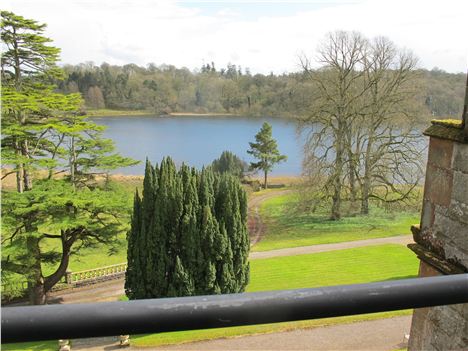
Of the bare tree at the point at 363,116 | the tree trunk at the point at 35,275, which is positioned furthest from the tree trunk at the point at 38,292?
the bare tree at the point at 363,116

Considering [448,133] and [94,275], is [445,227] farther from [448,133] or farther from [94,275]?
[94,275]

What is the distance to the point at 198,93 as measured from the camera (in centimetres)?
5925

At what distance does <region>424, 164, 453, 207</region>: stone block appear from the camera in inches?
103

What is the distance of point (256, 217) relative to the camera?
25016 mm

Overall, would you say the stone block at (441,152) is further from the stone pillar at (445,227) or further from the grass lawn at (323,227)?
the grass lawn at (323,227)

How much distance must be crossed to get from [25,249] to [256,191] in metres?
22.1

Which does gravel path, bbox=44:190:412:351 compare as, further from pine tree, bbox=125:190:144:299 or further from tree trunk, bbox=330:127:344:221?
tree trunk, bbox=330:127:344:221

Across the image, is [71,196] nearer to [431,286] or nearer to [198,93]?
[431,286]

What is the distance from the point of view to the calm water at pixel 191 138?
36094 mm

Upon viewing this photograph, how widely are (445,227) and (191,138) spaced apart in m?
43.9

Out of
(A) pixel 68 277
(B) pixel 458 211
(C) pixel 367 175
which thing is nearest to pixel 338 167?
(C) pixel 367 175

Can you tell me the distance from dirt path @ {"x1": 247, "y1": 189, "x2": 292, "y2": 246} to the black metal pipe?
19.5 m

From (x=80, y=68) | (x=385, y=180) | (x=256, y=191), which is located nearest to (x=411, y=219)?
(x=385, y=180)

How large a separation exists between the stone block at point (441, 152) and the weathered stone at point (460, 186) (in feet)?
0.27
